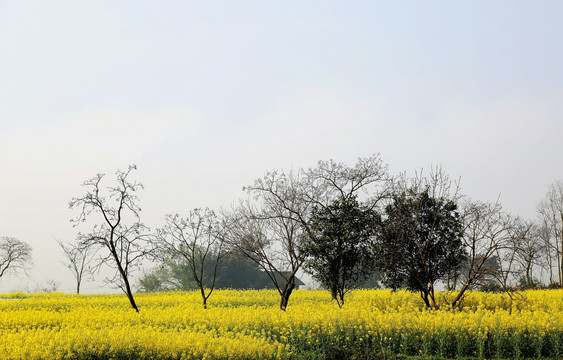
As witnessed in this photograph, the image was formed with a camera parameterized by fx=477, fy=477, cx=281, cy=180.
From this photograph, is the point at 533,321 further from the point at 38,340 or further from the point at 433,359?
the point at 38,340

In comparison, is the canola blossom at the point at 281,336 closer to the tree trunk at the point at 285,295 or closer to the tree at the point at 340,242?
the tree trunk at the point at 285,295

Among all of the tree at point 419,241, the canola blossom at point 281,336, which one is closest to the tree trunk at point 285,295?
the tree at point 419,241

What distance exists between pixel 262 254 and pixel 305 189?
3776 mm

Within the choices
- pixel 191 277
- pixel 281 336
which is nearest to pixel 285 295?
pixel 281 336

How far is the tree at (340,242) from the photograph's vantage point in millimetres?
21484

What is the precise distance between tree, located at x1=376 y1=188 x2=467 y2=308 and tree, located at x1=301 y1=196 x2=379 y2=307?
660 mm

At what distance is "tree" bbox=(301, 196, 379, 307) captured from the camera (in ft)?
70.5

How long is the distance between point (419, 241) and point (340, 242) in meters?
3.47

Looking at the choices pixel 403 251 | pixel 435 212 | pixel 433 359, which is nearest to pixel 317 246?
pixel 403 251

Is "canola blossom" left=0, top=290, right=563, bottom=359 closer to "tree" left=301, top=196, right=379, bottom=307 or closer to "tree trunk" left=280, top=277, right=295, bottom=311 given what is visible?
"tree trunk" left=280, top=277, right=295, bottom=311

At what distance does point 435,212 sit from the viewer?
21000mm

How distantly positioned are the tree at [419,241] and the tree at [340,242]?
2.16 feet

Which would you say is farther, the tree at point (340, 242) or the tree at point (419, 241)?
the tree at point (340, 242)

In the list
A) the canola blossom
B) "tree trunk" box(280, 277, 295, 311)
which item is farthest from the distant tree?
the canola blossom
